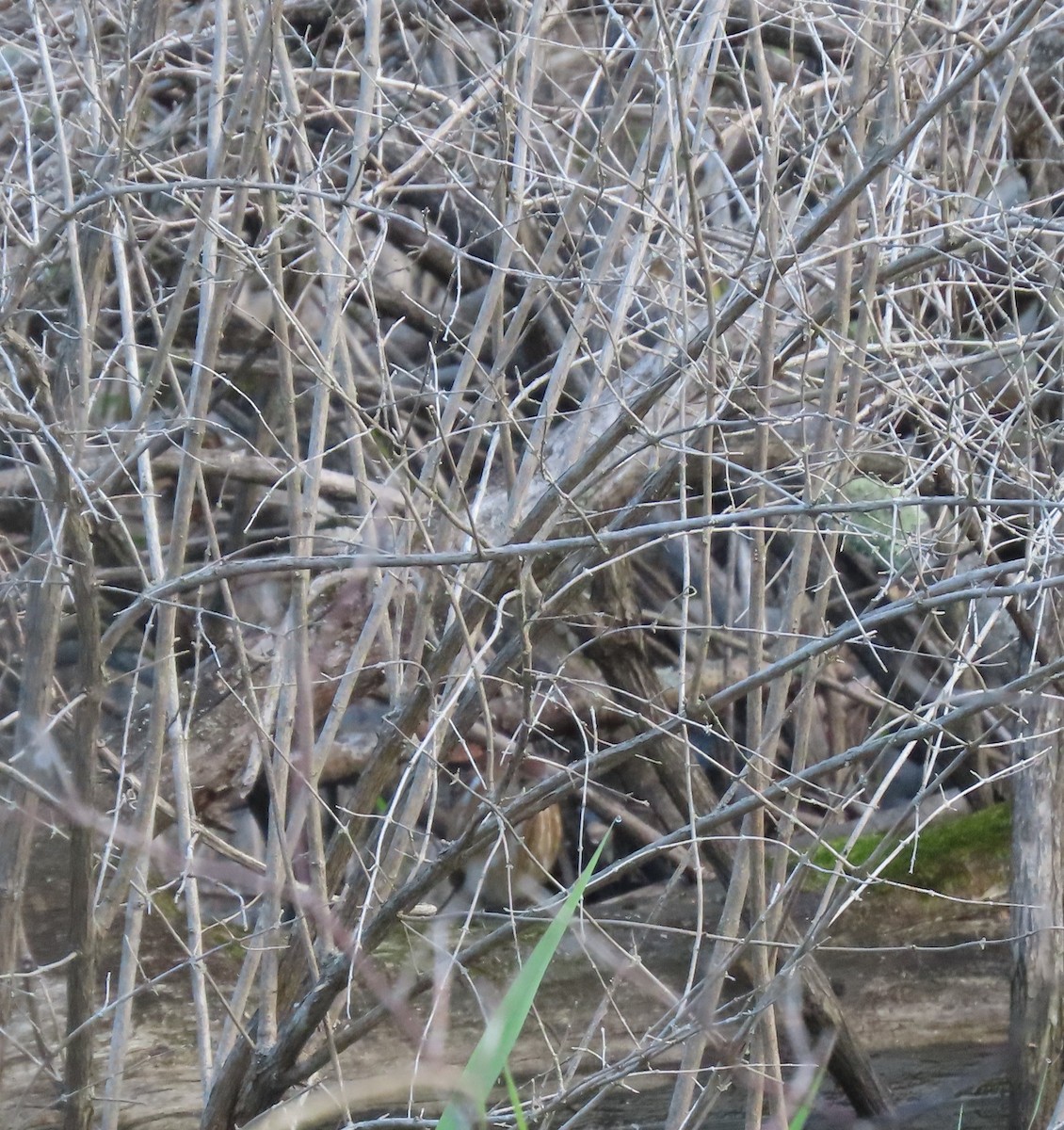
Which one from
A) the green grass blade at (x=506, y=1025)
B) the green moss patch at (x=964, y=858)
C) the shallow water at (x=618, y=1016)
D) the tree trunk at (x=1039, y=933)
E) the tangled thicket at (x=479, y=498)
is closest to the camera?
the green grass blade at (x=506, y=1025)

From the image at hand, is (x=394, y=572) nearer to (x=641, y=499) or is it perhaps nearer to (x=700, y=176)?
(x=641, y=499)

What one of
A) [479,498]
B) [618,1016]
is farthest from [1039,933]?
[479,498]

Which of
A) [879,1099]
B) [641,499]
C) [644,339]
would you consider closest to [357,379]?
[644,339]

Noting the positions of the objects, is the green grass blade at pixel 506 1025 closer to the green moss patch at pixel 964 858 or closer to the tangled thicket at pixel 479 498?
the tangled thicket at pixel 479 498

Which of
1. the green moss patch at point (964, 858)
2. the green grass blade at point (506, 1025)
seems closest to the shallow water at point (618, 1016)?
the green moss patch at point (964, 858)

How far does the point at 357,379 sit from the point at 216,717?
1.11m

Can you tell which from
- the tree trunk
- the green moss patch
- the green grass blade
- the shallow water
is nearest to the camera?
the green grass blade

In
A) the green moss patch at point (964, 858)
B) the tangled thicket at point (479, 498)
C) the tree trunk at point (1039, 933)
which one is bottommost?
the green moss patch at point (964, 858)

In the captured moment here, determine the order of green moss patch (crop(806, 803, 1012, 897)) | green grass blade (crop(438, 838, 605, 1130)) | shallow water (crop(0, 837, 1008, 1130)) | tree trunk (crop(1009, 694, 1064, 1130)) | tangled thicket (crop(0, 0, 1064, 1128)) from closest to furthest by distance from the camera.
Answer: green grass blade (crop(438, 838, 605, 1130)) < tangled thicket (crop(0, 0, 1064, 1128)) < shallow water (crop(0, 837, 1008, 1130)) < tree trunk (crop(1009, 694, 1064, 1130)) < green moss patch (crop(806, 803, 1012, 897))

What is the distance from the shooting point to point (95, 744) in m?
2.51

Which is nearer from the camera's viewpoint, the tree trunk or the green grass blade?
the green grass blade

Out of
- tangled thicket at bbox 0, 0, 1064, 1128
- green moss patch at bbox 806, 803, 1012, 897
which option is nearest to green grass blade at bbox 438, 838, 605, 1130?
tangled thicket at bbox 0, 0, 1064, 1128

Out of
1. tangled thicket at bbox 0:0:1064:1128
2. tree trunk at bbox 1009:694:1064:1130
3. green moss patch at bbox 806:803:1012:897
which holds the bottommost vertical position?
green moss patch at bbox 806:803:1012:897

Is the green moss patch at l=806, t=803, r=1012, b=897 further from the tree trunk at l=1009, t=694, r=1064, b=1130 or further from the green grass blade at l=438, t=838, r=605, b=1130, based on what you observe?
the green grass blade at l=438, t=838, r=605, b=1130
